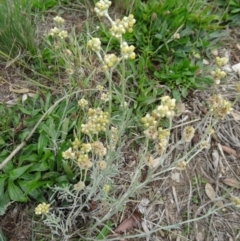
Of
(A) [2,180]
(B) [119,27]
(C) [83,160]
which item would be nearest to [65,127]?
(A) [2,180]

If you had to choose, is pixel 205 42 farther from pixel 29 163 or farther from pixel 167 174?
pixel 29 163

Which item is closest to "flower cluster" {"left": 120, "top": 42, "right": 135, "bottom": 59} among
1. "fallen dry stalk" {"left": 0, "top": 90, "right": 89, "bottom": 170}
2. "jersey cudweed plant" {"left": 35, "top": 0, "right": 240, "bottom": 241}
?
"jersey cudweed plant" {"left": 35, "top": 0, "right": 240, "bottom": 241}

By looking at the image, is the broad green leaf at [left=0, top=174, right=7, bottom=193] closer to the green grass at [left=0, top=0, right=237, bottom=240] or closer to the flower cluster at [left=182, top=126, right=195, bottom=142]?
the green grass at [left=0, top=0, right=237, bottom=240]

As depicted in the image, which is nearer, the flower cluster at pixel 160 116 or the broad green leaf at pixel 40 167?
the flower cluster at pixel 160 116

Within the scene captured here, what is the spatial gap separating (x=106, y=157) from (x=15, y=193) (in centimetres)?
45

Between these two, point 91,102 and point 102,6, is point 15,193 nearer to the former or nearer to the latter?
point 91,102

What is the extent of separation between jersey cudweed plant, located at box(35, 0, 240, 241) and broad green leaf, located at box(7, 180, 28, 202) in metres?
0.12

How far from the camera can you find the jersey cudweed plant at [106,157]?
1085mm

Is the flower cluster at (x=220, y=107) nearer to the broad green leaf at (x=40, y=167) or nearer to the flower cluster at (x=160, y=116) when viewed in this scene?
the flower cluster at (x=160, y=116)

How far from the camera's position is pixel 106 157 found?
1.49 meters

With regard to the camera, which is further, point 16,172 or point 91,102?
point 91,102

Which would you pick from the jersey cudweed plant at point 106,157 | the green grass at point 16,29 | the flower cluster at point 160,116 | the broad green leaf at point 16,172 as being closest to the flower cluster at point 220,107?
the jersey cudweed plant at point 106,157

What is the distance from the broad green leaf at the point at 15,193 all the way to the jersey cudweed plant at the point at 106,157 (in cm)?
12

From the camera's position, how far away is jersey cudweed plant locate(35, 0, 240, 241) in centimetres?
108
